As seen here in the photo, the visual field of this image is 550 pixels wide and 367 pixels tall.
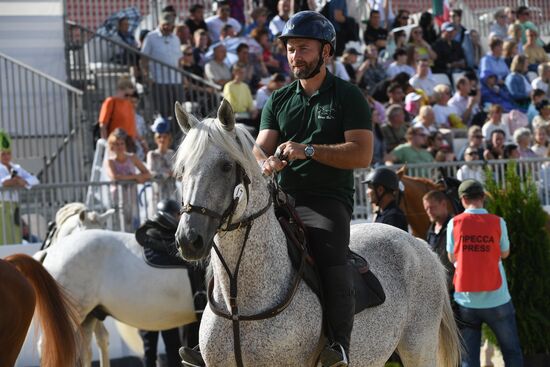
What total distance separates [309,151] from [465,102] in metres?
14.4

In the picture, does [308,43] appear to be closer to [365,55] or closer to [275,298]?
[275,298]

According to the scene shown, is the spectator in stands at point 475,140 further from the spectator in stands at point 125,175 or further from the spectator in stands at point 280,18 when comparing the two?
the spectator in stands at point 125,175

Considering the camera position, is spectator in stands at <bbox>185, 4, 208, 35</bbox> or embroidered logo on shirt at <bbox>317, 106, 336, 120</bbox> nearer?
embroidered logo on shirt at <bbox>317, 106, 336, 120</bbox>

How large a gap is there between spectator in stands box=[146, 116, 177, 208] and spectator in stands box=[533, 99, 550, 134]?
655cm

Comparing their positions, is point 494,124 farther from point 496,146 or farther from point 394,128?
point 394,128

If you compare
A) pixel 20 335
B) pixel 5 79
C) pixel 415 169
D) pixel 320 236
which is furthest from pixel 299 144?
pixel 5 79

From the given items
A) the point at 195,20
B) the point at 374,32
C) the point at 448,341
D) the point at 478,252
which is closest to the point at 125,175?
the point at 478,252

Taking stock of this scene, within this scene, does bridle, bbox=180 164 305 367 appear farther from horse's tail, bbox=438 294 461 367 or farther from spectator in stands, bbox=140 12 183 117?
spectator in stands, bbox=140 12 183 117

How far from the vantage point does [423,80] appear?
20.0m

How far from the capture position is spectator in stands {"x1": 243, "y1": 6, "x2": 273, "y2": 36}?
20.4 m

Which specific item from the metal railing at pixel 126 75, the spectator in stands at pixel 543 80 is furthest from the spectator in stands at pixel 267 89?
the spectator in stands at pixel 543 80

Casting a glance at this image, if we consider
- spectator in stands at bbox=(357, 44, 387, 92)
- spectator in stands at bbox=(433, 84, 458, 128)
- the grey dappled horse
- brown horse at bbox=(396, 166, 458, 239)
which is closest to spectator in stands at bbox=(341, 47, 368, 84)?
spectator in stands at bbox=(357, 44, 387, 92)

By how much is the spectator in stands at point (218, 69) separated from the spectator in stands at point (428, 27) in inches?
254

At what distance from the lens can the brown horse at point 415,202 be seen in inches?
526
